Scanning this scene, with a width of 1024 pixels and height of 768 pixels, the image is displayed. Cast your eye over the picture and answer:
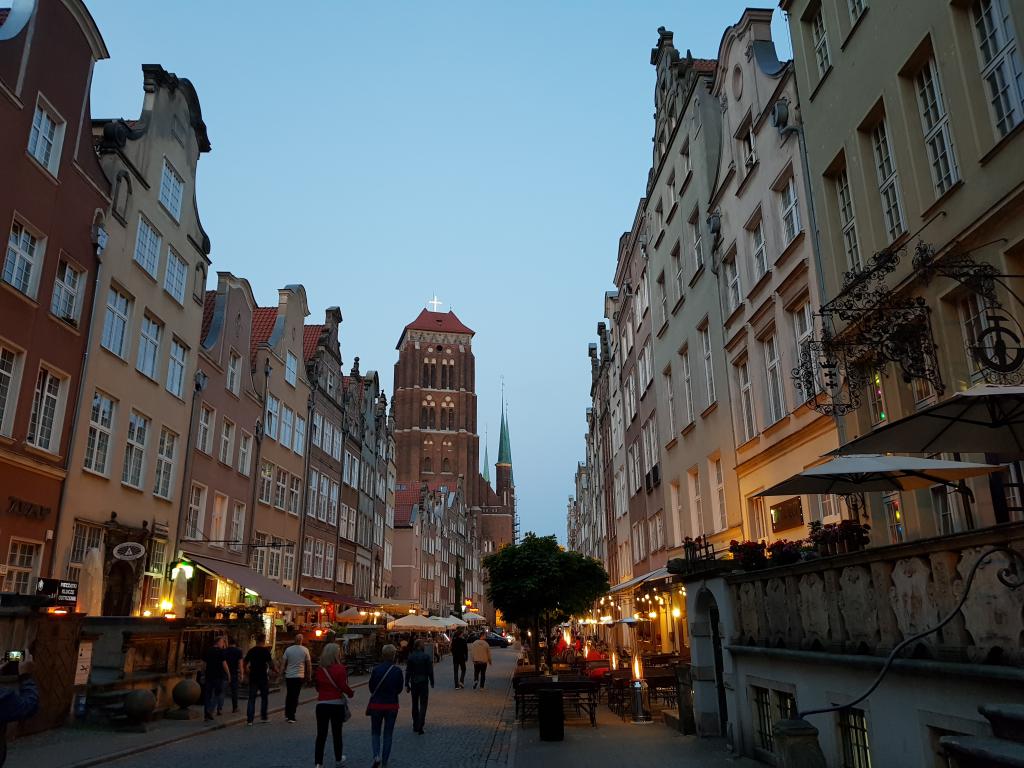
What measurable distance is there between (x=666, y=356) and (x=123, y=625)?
57.3 ft

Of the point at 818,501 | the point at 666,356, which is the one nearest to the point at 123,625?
the point at 818,501

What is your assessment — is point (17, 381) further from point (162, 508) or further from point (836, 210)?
point (836, 210)

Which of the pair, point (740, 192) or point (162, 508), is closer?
point (740, 192)

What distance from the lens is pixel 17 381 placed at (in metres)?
16.7

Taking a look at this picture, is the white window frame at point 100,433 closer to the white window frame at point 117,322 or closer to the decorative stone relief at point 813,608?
the white window frame at point 117,322

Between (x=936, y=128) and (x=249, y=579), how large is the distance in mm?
22429

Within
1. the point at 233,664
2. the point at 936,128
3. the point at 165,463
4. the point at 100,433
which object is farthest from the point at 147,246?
the point at 936,128

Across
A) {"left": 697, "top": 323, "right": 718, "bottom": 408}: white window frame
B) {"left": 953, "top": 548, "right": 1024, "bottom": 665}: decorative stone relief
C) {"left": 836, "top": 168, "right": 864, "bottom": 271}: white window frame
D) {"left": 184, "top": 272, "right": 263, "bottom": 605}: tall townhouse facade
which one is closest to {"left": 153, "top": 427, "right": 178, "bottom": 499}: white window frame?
{"left": 184, "top": 272, "right": 263, "bottom": 605}: tall townhouse facade

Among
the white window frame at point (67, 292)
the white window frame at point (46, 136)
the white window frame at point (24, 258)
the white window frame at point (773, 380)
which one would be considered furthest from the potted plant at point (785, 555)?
the white window frame at point (46, 136)

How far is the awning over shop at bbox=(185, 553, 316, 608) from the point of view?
24.2 metres

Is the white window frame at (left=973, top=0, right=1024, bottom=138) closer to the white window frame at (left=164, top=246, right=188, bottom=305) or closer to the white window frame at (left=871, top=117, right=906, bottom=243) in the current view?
the white window frame at (left=871, top=117, right=906, bottom=243)

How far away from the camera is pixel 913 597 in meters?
6.86

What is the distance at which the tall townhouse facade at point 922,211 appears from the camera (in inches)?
384

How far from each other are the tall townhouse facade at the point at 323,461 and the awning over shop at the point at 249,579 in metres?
6.86
